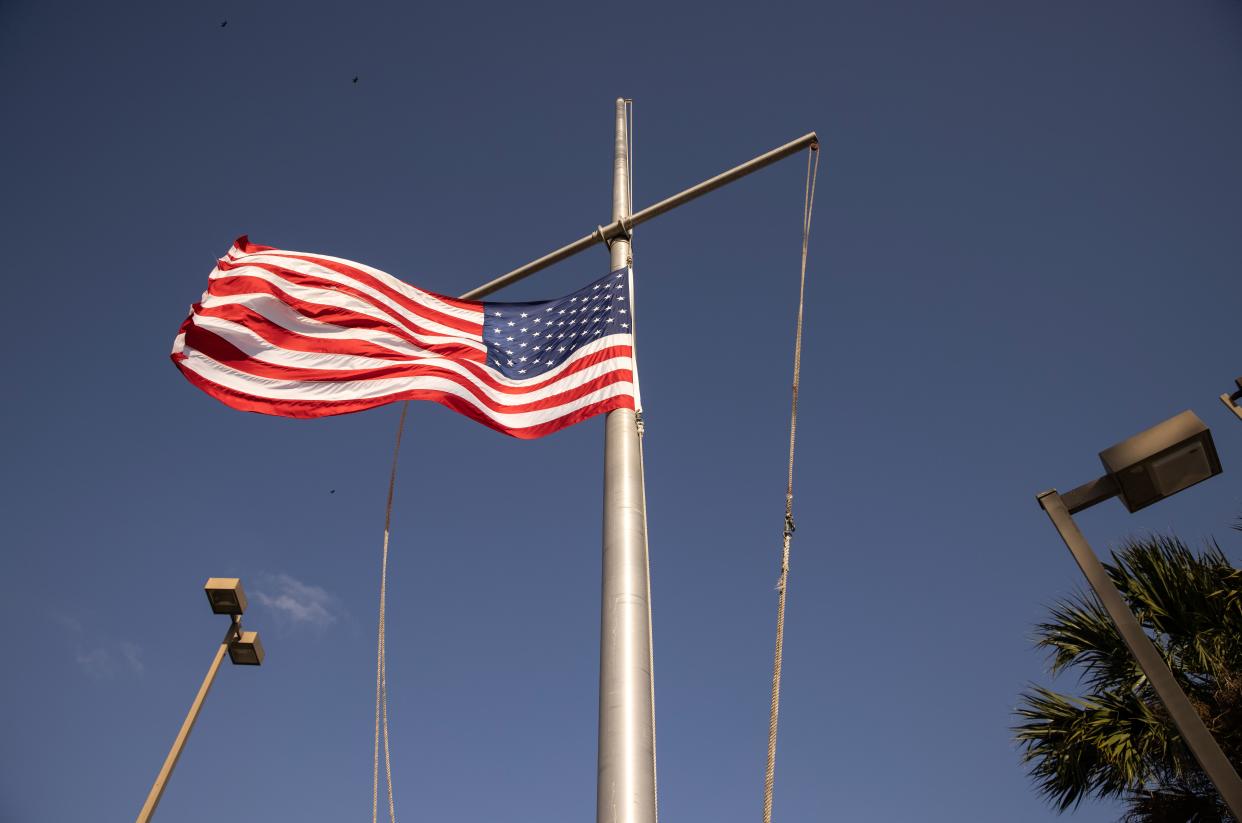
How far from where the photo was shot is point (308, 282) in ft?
30.6

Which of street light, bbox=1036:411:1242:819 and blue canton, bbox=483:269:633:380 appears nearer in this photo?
street light, bbox=1036:411:1242:819

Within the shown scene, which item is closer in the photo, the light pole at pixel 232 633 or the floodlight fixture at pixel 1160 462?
the floodlight fixture at pixel 1160 462

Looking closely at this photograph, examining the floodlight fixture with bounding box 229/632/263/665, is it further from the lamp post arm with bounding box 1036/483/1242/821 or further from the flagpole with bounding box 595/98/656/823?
the lamp post arm with bounding box 1036/483/1242/821

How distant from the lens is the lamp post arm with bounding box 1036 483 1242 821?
4.65 meters

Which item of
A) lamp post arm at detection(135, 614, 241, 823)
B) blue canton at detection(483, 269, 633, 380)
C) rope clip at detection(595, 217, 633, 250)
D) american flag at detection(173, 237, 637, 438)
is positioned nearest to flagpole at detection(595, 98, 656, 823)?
american flag at detection(173, 237, 637, 438)

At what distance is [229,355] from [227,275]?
1.06 meters

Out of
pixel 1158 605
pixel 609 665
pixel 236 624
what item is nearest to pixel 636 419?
pixel 609 665

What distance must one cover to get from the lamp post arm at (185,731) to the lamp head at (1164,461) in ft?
32.9

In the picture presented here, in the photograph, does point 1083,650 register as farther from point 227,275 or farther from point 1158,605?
point 227,275

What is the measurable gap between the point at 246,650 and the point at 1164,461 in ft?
36.9

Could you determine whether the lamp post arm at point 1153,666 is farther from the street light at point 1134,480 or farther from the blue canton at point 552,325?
the blue canton at point 552,325

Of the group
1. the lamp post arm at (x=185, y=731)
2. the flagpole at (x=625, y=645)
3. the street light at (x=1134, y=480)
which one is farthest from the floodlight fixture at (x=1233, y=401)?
the lamp post arm at (x=185, y=731)

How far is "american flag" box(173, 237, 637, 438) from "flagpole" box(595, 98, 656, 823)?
2.88 ft

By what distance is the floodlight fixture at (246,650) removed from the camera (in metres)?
12.5
